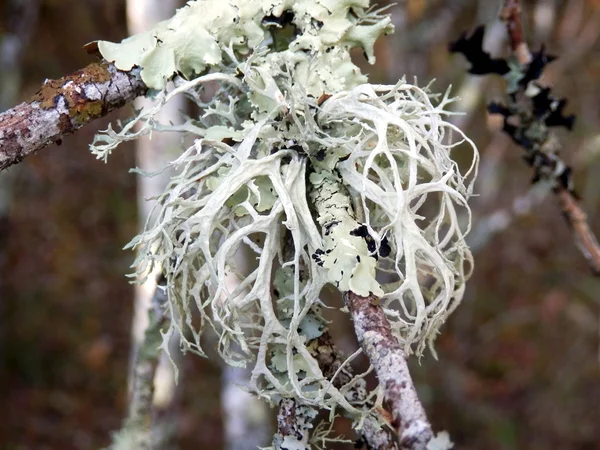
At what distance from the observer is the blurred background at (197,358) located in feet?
11.0

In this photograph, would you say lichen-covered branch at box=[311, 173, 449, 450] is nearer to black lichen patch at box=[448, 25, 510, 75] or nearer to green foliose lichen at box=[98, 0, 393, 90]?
green foliose lichen at box=[98, 0, 393, 90]

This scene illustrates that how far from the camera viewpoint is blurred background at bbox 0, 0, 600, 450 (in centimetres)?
336

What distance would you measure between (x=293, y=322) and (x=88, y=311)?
344 centimetres

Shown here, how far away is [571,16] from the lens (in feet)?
11.4

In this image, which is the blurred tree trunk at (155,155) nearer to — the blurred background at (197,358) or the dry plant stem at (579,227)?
the dry plant stem at (579,227)

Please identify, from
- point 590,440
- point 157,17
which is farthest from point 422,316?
point 590,440

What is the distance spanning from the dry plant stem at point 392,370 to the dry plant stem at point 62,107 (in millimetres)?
365

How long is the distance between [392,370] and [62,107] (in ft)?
1.50

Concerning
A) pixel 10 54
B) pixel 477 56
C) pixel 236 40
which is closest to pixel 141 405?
pixel 236 40

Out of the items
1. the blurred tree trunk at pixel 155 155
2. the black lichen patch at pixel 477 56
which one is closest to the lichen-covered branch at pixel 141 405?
the blurred tree trunk at pixel 155 155

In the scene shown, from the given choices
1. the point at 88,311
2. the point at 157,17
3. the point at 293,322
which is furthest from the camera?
the point at 88,311

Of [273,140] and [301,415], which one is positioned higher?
[273,140]

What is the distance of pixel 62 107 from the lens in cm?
68

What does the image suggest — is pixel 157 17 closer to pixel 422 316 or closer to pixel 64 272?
pixel 422 316
